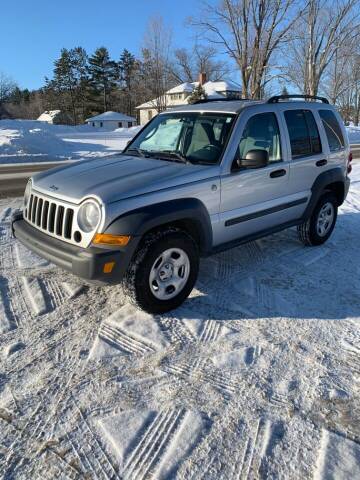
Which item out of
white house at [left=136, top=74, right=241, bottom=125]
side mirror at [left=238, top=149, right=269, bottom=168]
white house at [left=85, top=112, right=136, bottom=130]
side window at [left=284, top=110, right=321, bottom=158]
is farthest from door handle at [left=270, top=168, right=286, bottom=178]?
white house at [left=85, top=112, right=136, bottom=130]

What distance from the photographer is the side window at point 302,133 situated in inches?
184

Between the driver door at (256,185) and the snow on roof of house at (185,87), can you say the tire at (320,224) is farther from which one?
the snow on roof of house at (185,87)

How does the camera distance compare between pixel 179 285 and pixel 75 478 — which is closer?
pixel 75 478

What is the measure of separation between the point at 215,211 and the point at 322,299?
55.3 inches

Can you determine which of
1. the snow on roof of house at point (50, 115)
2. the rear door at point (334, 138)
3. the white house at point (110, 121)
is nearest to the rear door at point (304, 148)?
the rear door at point (334, 138)

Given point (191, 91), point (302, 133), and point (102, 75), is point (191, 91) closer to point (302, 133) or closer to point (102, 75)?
point (102, 75)

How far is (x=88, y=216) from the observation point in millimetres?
3182

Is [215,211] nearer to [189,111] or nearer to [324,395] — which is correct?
[189,111]

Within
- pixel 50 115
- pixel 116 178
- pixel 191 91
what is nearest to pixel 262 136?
pixel 116 178

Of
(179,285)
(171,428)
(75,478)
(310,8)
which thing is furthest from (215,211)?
(310,8)

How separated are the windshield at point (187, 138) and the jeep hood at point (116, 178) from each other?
0.64 ft

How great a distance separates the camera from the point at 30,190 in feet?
12.8

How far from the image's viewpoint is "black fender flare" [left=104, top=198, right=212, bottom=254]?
10.2ft

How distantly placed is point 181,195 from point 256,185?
110 centimetres
